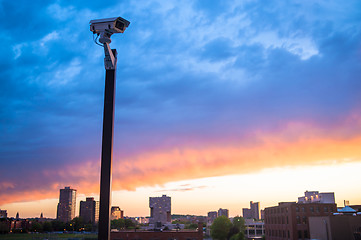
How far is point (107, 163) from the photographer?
64.1ft

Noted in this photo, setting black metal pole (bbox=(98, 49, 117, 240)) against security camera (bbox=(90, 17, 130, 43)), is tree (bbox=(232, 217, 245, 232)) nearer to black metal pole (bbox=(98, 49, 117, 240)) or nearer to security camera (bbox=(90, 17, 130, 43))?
black metal pole (bbox=(98, 49, 117, 240))

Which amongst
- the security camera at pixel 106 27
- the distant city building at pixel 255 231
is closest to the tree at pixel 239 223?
the distant city building at pixel 255 231

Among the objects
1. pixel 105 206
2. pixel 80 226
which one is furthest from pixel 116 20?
pixel 80 226

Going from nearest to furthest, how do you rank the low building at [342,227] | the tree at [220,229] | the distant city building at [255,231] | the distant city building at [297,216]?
the low building at [342,227]
the distant city building at [297,216]
the tree at [220,229]
the distant city building at [255,231]

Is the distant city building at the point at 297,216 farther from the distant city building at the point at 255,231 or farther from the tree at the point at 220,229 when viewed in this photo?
A: the distant city building at the point at 255,231

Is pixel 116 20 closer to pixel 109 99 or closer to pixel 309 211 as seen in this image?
pixel 109 99

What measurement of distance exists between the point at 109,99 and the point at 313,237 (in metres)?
70.9

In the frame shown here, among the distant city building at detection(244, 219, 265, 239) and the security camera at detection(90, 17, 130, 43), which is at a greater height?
the security camera at detection(90, 17, 130, 43)

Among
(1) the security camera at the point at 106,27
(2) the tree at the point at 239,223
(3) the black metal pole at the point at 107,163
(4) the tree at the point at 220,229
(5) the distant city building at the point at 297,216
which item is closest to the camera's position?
(3) the black metal pole at the point at 107,163

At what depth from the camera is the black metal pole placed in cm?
1878

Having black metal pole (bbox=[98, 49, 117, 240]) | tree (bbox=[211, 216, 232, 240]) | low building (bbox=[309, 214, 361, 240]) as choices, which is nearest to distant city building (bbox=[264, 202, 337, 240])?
low building (bbox=[309, 214, 361, 240])

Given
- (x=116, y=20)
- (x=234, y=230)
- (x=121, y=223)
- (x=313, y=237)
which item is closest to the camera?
(x=116, y=20)

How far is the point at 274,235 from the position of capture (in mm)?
97312

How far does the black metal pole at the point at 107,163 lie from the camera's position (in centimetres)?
1878
